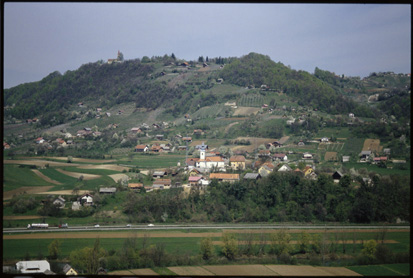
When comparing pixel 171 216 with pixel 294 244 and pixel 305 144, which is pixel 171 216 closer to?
pixel 294 244

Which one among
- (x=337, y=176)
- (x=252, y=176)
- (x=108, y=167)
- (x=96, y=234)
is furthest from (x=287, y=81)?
(x=96, y=234)

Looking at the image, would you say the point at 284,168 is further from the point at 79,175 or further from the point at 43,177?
the point at 43,177

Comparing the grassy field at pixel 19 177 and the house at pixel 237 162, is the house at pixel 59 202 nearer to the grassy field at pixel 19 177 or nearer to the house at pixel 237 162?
the grassy field at pixel 19 177

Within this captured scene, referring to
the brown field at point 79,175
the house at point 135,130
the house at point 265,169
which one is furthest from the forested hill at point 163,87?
the house at point 265,169

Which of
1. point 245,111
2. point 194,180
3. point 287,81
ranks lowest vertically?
point 194,180

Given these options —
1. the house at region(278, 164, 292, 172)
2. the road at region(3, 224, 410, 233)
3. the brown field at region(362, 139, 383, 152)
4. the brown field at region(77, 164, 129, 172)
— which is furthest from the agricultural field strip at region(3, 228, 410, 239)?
the brown field at region(362, 139, 383, 152)

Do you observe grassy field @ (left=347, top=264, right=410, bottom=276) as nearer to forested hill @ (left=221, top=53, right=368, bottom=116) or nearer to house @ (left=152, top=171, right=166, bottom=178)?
house @ (left=152, top=171, right=166, bottom=178)
